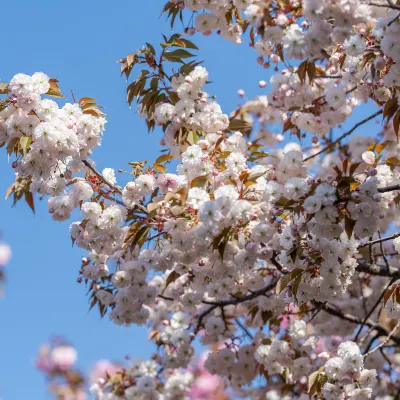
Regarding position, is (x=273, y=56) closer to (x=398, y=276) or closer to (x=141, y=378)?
(x=398, y=276)

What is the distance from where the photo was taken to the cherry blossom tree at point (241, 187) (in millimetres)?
2658

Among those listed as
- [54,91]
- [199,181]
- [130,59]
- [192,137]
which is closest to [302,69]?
[199,181]

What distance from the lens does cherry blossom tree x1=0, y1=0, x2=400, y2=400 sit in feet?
8.72

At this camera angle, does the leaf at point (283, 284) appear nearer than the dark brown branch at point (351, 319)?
Yes

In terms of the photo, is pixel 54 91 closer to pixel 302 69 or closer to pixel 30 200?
pixel 30 200

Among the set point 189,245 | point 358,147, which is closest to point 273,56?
point 189,245

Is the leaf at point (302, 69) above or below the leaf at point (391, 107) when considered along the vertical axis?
above

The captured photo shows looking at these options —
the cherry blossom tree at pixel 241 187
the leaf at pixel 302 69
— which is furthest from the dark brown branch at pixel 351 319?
the leaf at pixel 302 69

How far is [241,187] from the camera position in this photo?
2990 mm

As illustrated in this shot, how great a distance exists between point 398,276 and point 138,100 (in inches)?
75.6

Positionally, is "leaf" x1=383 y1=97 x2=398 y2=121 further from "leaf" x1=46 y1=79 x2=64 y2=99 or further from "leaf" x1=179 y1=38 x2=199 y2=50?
"leaf" x1=46 y1=79 x2=64 y2=99

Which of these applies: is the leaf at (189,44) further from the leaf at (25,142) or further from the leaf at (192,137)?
the leaf at (25,142)

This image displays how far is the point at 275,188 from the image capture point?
287 centimetres

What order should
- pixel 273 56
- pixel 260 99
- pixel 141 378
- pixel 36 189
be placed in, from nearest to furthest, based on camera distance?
pixel 36 189, pixel 273 56, pixel 141 378, pixel 260 99
